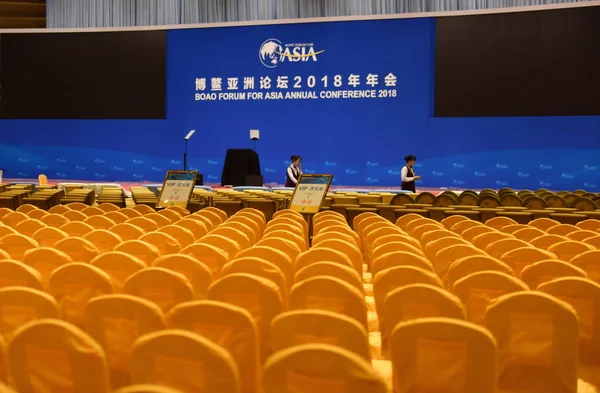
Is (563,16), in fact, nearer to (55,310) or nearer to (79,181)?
(79,181)

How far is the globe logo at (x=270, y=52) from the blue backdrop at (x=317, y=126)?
0.09 feet

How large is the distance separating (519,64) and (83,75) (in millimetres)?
12132

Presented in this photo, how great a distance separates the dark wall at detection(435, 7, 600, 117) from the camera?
1484 cm

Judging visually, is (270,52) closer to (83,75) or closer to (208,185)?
(208,185)

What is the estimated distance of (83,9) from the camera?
60.8ft

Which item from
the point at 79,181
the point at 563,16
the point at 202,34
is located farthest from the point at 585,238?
the point at 79,181

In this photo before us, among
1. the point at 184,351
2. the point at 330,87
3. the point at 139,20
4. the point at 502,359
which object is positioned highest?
the point at 139,20

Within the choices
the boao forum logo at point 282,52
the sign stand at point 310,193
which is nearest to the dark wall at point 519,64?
the boao forum logo at point 282,52

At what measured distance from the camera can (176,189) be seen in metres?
7.66

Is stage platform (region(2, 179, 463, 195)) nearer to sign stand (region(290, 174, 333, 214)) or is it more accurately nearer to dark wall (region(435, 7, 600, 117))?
dark wall (region(435, 7, 600, 117))

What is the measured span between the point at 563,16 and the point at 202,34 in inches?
376

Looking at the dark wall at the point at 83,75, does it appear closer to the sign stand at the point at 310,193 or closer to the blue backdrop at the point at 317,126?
the blue backdrop at the point at 317,126

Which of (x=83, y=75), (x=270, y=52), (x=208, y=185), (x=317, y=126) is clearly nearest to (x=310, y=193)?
(x=317, y=126)

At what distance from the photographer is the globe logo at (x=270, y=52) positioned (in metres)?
16.7
